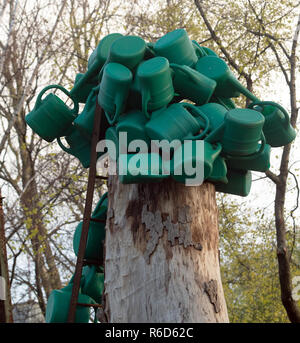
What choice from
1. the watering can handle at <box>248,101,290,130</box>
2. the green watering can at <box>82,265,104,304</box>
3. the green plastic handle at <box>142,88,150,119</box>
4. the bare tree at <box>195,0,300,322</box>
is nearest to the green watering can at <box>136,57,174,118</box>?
the green plastic handle at <box>142,88,150,119</box>

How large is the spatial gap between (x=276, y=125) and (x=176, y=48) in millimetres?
509

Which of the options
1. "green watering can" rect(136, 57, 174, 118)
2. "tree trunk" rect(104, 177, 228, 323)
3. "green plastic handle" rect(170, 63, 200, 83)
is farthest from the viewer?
"green plastic handle" rect(170, 63, 200, 83)

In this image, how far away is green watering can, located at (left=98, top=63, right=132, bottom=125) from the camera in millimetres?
1646

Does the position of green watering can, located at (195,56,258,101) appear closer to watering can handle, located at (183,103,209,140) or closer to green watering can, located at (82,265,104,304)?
watering can handle, located at (183,103,209,140)

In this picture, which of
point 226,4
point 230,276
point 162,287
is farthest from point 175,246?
point 230,276

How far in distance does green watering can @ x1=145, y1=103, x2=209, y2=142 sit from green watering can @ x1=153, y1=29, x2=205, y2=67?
230 millimetres

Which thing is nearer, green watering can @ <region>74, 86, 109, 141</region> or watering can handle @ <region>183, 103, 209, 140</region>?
watering can handle @ <region>183, 103, 209, 140</region>

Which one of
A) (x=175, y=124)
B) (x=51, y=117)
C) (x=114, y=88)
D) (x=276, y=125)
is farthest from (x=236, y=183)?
(x=51, y=117)

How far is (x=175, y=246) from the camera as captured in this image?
154 cm

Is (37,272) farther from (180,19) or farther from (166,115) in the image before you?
(166,115)

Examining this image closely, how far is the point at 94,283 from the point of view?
1.91 metres

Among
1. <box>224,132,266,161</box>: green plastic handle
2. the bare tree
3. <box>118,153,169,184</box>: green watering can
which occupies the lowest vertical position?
<box>118,153,169,184</box>: green watering can
